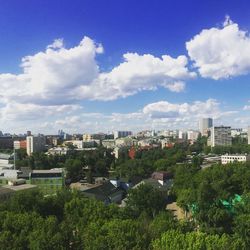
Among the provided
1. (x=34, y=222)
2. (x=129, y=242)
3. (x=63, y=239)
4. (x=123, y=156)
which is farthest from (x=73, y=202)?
(x=123, y=156)

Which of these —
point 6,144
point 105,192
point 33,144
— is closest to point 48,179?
point 105,192

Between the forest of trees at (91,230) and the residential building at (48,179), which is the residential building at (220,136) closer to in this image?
the residential building at (48,179)

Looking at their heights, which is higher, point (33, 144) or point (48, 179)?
point (33, 144)

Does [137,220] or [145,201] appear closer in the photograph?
[137,220]

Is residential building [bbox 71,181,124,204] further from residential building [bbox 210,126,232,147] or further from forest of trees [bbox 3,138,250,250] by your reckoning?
residential building [bbox 210,126,232,147]

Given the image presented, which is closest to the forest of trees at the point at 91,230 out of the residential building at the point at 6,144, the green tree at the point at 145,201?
the green tree at the point at 145,201

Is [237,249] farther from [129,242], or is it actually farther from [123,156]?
[123,156]

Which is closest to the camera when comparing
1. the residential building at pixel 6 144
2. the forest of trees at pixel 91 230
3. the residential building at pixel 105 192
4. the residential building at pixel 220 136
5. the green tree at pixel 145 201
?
the forest of trees at pixel 91 230

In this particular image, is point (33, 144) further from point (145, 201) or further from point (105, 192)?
point (145, 201)

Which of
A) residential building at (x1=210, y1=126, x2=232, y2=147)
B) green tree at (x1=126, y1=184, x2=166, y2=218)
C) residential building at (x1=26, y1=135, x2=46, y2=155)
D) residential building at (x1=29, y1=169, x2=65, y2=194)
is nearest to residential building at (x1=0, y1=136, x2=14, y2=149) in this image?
residential building at (x1=26, y1=135, x2=46, y2=155)
